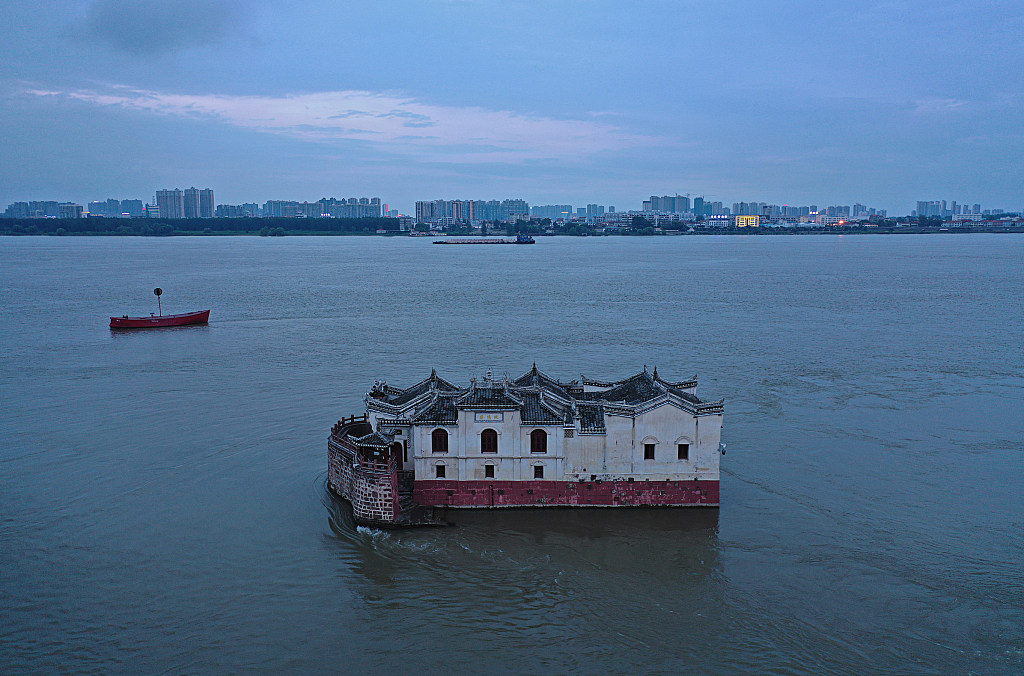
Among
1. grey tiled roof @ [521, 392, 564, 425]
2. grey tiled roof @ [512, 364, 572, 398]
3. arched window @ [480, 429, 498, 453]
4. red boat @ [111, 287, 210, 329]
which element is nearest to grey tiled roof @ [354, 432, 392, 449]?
arched window @ [480, 429, 498, 453]

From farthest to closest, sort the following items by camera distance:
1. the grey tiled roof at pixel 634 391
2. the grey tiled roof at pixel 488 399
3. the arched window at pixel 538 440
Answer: the grey tiled roof at pixel 634 391
the arched window at pixel 538 440
the grey tiled roof at pixel 488 399

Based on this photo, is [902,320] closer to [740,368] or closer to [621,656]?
[740,368]

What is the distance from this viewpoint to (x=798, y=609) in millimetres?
21281

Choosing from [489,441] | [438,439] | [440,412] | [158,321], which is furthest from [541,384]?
[158,321]

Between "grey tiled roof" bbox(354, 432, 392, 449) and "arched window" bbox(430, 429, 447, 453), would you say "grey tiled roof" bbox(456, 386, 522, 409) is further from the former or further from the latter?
"grey tiled roof" bbox(354, 432, 392, 449)

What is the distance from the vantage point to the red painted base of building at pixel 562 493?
26078 millimetres

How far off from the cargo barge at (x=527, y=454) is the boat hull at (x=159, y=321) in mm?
46242

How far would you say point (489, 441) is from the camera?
25.7m

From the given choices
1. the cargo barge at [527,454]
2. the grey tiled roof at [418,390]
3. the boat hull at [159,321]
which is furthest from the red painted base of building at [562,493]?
the boat hull at [159,321]

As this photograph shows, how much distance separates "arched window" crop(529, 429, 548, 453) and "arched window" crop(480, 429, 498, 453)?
1158mm

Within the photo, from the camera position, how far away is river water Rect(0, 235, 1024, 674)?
19.9m

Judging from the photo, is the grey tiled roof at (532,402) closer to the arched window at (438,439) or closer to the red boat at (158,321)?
the arched window at (438,439)

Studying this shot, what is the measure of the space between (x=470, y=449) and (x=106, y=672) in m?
11.8

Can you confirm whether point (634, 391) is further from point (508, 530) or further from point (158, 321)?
point (158, 321)
